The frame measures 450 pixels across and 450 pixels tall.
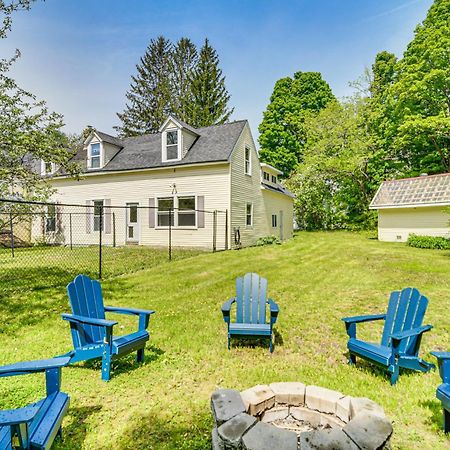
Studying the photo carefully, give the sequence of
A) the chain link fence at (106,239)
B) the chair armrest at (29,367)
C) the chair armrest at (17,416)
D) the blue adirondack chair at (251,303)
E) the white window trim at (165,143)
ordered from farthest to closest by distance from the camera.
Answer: the white window trim at (165,143) < the chain link fence at (106,239) < the blue adirondack chair at (251,303) < the chair armrest at (29,367) < the chair armrest at (17,416)

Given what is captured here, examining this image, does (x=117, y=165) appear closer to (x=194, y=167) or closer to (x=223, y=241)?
(x=194, y=167)

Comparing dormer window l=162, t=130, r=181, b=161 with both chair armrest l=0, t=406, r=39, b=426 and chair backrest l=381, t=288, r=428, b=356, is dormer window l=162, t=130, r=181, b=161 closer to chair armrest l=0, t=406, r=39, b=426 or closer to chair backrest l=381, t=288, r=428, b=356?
chair backrest l=381, t=288, r=428, b=356

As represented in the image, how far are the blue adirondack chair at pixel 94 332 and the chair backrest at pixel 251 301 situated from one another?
139 centimetres

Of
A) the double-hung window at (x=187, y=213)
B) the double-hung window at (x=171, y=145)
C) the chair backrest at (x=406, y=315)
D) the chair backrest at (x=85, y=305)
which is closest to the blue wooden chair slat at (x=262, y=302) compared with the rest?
the chair backrest at (x=406, y=315)

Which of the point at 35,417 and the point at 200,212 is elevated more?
the point at 200,212

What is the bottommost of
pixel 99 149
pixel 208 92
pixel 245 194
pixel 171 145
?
pixel 245 194

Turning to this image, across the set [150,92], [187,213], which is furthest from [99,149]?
[150,92]

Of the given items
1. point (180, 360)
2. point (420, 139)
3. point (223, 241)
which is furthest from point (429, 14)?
point (180, 360)

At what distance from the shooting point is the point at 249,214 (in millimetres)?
16688

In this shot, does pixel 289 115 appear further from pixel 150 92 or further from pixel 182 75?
pixel 150 92

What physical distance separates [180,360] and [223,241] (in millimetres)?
11005

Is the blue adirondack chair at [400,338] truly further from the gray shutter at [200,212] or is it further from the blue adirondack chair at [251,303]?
the gray shutter at [200,212]

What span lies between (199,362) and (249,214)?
13.3 m

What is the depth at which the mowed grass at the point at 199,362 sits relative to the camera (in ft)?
8.46
